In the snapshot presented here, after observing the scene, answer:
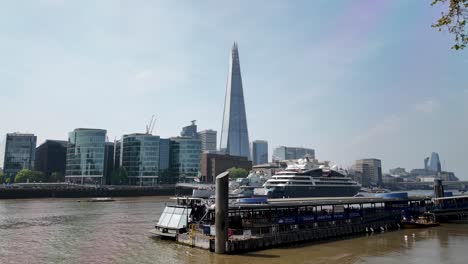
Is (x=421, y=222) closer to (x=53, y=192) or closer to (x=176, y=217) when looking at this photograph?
(x=176, y=217)

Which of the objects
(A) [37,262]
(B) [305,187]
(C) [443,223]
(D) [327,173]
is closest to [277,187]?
(B) [305,187]

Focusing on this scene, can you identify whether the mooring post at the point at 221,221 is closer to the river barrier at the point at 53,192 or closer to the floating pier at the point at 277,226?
the floating pier at the point at 277,226

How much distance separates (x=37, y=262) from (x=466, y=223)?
80.8 m

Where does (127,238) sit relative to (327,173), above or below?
below

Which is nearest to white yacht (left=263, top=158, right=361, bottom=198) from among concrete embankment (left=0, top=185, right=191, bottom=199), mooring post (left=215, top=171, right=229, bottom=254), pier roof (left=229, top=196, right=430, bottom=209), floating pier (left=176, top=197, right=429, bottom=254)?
pier roof (left=229, top=196, right=430, bottom=209)

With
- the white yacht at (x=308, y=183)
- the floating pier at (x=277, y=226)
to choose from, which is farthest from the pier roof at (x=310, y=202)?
the white yacht at (x=308, y=183)

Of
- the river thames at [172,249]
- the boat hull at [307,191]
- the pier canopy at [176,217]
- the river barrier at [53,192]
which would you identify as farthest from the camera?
Answer: the river barrier at [53,192]

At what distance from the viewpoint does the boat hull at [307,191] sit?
455 ft

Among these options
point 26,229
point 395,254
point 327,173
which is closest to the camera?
point 395,254

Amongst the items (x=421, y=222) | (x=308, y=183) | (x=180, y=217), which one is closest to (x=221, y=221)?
(x=180, y=217)

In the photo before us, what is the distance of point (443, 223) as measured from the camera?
3204 inches

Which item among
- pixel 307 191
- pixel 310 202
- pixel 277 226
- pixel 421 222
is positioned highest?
pixel 310 202

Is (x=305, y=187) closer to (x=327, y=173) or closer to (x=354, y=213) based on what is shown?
(x=327, y=173)

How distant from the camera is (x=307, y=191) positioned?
469 feet
